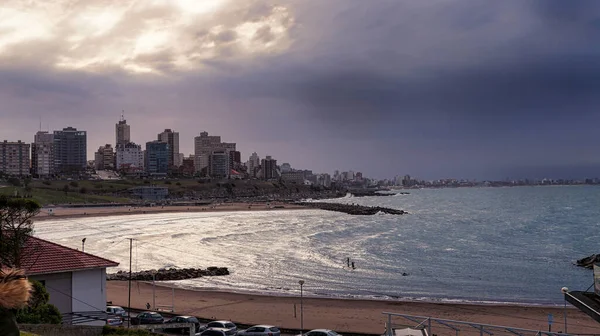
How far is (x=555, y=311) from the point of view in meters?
33.5

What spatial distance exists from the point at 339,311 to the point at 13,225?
20.8 meters

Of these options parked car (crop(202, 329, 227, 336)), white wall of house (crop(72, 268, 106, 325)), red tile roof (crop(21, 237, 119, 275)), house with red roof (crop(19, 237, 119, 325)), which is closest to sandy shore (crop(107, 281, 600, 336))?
parked car (crop(202, 329, 227, 336))

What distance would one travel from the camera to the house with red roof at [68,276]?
17.9 metres

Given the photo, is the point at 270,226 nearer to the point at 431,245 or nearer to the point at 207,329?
the point at 431,245

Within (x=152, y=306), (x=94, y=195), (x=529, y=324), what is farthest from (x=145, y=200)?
(x=529, y=324)

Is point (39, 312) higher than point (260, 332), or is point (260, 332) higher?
point (39, 312)

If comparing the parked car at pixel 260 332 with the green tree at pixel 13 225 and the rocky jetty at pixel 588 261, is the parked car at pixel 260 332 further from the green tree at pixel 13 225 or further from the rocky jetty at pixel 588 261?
the rocky jetty at pixel 588 261

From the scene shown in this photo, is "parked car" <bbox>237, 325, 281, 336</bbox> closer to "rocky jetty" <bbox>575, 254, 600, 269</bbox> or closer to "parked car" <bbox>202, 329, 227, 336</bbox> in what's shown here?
"parked car" <bbox>202, 329, 227, 336</bbox>

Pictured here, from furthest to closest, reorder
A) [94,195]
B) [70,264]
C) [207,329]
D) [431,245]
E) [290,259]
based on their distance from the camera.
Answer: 1. [94,195]
2. [431,245]
3. [290,259]
4. [207,329]
5. [70,264]

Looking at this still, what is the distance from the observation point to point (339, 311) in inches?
1287

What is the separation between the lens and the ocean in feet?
135

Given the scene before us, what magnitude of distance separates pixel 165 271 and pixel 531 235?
57.6 metres

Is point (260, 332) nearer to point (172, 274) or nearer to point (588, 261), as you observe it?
point (172, 274)

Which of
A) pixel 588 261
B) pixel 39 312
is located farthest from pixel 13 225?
pixel 588 261
